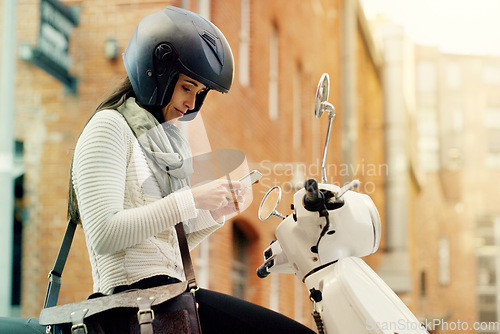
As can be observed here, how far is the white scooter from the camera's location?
1.61m

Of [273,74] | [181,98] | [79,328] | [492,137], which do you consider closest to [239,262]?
[273,74]

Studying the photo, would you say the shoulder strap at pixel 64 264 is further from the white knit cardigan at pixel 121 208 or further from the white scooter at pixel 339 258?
the white scooter at pixel 339 258

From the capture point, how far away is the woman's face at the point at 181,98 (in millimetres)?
2012

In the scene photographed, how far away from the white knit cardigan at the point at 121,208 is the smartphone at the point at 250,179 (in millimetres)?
135

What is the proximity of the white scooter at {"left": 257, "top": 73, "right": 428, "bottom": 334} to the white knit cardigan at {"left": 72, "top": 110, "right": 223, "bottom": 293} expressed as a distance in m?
0.26

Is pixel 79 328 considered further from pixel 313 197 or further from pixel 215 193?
pixel 313 197

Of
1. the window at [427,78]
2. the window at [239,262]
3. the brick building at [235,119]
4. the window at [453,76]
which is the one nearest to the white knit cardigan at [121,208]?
the brick building at [235,119]

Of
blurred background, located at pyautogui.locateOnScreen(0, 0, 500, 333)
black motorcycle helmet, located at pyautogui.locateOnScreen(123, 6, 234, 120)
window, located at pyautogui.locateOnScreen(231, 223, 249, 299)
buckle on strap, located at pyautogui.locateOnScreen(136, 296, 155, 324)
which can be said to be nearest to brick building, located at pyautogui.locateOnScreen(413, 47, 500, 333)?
blurred background, located at pyautogui.locateOnScreen(0, 0, 500, 333)

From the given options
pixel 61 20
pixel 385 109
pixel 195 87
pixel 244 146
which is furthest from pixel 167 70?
pixel 385 109

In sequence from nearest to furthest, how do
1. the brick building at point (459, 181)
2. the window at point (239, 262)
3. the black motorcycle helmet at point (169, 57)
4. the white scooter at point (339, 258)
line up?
the white scooter at point (339, 258) < the black motorcycle helmet at point (169, 57) < the window at point (239, 262) < the brick building at point (459, 181)

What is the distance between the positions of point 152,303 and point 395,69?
19.8m

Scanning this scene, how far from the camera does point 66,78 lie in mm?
6859

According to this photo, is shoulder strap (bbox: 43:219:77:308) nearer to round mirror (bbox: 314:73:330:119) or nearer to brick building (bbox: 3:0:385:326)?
brick building (bbox: 3:0:385:326)

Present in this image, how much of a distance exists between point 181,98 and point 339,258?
24.2 inches
